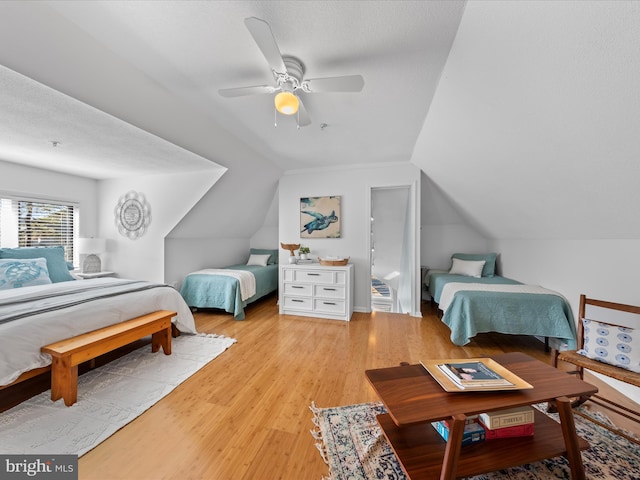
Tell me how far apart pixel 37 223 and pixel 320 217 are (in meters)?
3.83

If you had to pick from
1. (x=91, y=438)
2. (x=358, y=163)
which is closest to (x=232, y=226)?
(x=358, y=163)

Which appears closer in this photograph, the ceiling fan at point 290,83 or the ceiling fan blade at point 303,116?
the ceiling fan at point 290,83

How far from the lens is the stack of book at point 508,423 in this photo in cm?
117

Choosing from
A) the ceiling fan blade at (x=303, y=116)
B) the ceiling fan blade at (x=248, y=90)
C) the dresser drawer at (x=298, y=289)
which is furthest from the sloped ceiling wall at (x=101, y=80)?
the dresser drawer at (x=298, y=289)

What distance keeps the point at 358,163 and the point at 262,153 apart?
1.40m

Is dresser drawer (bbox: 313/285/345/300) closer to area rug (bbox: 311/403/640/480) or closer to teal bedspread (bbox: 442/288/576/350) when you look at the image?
teal bedspread (bbox: 442/288/576/350)

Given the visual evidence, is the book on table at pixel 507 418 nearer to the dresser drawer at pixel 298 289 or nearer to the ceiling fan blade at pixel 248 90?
the ceiling fan blade at pixel 248 90

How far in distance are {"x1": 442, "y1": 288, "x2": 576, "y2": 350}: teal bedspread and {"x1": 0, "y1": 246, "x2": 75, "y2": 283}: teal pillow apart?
14.3 ft

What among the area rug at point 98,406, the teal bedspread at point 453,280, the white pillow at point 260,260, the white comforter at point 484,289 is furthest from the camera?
the white pillow at point 260,260

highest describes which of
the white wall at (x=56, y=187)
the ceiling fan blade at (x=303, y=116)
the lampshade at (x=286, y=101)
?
the ceiling fan blade at (x=303, y=116)

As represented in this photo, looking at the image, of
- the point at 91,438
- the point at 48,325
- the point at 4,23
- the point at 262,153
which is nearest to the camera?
the point at 4,23

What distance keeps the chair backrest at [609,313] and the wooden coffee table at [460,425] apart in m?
0.84

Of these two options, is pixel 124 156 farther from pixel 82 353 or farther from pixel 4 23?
pixel 82 353

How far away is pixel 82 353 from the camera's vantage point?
1.72 meters
